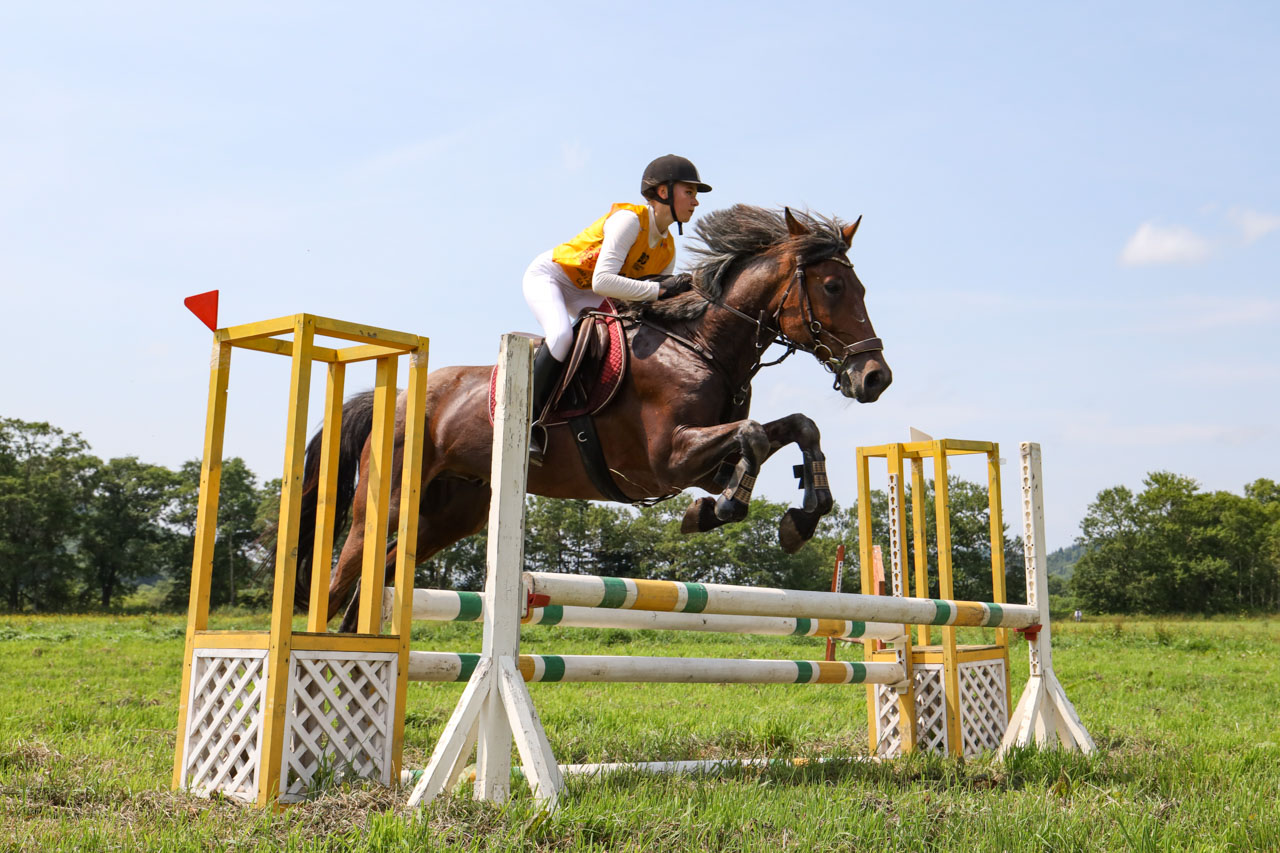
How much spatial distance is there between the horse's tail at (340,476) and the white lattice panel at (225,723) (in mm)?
1414

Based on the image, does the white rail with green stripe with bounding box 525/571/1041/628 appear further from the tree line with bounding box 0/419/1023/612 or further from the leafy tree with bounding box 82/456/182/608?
the leafy tree with bounding box 82/456/182/608

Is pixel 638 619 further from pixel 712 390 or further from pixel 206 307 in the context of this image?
pixel 206 307

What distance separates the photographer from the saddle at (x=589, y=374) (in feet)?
14.0

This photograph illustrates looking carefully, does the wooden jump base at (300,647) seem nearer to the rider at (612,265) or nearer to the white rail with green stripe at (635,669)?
the white rail with green stripe at (635,669)

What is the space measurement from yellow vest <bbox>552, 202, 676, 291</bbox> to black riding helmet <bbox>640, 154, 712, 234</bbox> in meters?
0.09

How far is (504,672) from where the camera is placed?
2898mm

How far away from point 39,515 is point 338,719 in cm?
4728

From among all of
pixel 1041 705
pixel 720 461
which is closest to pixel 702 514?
pixel 720 461

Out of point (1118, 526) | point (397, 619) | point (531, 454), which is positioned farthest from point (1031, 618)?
point (1118, 526)

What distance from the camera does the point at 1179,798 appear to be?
3.22m

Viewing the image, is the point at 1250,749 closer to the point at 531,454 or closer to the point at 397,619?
the point at 531,454

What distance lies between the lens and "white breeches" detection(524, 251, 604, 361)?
4273 mm

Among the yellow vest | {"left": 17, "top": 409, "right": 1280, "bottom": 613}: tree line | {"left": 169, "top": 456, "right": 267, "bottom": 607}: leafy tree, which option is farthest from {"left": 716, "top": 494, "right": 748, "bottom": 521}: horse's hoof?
{"left": 169, "top": 456, "right": 267, "bottom": 607}: leafy tree

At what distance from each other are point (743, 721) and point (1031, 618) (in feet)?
5.37
